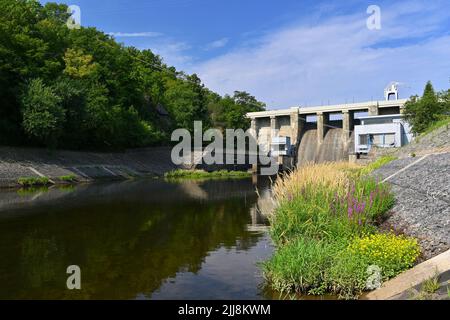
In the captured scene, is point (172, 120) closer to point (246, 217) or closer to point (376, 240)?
point (246, 217)

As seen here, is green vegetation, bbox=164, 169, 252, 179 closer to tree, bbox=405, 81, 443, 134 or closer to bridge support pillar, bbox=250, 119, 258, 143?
tree, bbox=405, 81, 443, 134

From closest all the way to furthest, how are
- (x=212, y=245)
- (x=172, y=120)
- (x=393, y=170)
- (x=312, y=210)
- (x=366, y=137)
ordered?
(x=312, y=210) → (x=212, y=245) → (x=393, y=170) → (x=366, y=137) → (x=172, y=120)

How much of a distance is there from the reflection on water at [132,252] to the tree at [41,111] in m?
23.8

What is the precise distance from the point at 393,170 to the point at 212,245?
10.8 m

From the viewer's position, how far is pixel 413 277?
7801 millimetres

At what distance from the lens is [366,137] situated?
75562 millimetres

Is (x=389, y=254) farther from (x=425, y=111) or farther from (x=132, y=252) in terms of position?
(x=425, y=111)

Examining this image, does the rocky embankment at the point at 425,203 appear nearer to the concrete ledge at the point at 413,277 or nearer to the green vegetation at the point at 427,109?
the concrete ledge at the point at 413,277

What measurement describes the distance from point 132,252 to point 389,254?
24.0ft

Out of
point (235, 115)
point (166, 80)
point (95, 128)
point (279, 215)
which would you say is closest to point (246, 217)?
point (279, 215)

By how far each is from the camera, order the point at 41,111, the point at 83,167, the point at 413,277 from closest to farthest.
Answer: the point at 413,277 < the point at 41,111 < the point at 83,167

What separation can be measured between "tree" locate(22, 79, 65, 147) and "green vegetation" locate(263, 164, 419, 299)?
36.8 metres

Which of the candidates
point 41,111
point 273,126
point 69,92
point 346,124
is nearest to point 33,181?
point 41,111

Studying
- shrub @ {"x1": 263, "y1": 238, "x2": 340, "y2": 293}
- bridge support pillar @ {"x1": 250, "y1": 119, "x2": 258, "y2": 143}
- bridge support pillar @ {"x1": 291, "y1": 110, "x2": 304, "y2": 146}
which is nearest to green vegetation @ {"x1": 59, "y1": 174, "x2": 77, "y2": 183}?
shrub @ {"x1": 263, "y1": 238, "x2": 340, "y2": 293}
